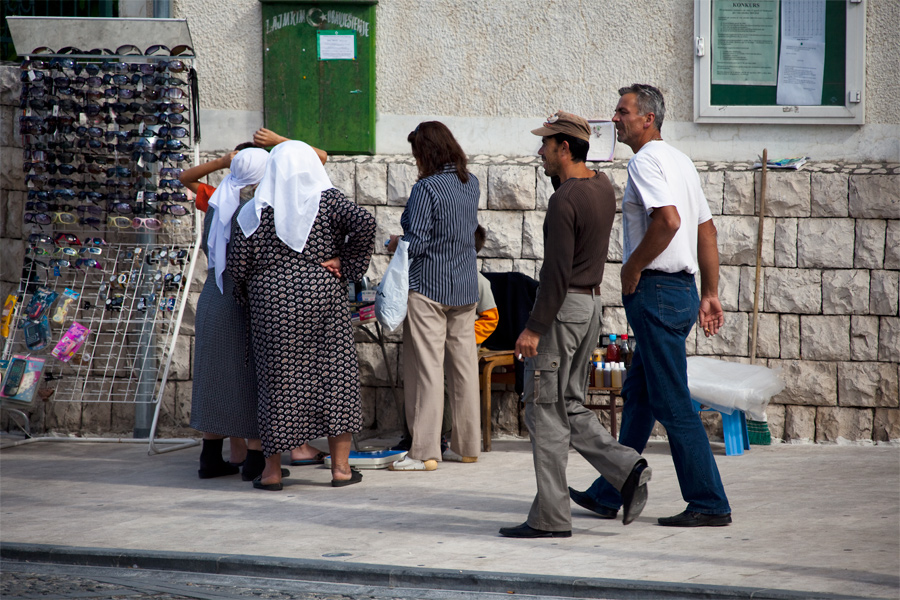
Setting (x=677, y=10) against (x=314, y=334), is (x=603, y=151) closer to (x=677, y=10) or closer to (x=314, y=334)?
(x=677, y=10)

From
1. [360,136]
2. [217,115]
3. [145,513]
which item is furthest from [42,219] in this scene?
[145,513]

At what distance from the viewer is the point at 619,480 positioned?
178 inches

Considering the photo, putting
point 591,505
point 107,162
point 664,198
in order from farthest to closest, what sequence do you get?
point 107,162, point 591,505, point 664,198

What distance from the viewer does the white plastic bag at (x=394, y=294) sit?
20.7 feet

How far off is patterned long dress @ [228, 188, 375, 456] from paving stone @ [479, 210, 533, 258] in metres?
1.94

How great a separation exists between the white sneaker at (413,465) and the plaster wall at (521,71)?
2.60m

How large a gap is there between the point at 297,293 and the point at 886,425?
4.23 m

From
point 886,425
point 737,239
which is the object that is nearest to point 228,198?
point 737,239

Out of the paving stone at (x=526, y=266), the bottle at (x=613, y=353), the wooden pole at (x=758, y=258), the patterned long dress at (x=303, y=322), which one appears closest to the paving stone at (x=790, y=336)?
the wooden pole at (x=758, y=258)

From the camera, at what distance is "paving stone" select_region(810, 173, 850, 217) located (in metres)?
7.17

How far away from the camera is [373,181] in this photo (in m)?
7.76

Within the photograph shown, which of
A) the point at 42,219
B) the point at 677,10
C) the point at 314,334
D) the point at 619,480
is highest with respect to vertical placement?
the point at 677,10

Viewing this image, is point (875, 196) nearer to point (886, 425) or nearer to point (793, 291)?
point (793, 291)

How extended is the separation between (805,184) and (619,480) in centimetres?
361
